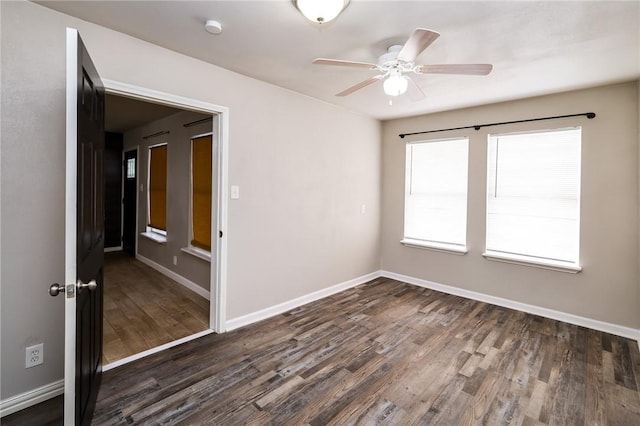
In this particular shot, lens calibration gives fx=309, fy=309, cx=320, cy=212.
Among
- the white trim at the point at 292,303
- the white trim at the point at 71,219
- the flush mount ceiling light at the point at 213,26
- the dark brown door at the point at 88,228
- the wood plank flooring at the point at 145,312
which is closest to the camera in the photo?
the white trim at the point at 71,219

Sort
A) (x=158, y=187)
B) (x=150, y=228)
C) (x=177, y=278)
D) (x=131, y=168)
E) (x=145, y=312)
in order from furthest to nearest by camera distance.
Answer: (x=131, y=168) < (x=150, y=228) < (x=158, y=187) < (x=177, y=278) < (x=145, y=312)

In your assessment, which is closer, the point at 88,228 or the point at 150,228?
the point at 88,228

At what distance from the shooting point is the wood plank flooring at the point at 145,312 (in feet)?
8.88

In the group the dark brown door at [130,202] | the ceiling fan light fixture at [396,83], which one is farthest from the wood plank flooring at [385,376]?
the dark brown door at [130,202]

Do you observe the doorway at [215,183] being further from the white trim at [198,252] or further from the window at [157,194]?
the window at [157,194]

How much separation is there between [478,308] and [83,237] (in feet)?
12.7

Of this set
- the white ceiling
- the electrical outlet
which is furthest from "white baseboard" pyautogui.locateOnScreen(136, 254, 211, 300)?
the white ceiling

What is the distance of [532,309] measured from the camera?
3.54 m

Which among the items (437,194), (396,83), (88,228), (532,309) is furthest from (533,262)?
(88,228)

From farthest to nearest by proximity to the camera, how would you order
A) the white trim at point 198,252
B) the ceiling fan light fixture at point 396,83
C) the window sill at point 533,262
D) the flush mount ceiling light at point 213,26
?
1. the white trim at point 198,252
2. the window sill at point 533,262
3. the ceiling fan light fixture at point 396,83
4. the flush mount ceiling light at point 213,26

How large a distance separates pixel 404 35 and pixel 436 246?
2931 millimetres

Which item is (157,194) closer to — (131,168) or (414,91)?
(131,168)

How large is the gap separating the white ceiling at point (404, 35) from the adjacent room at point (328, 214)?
0.02 meters

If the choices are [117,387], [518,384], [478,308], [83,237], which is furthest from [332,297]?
[83,237]
